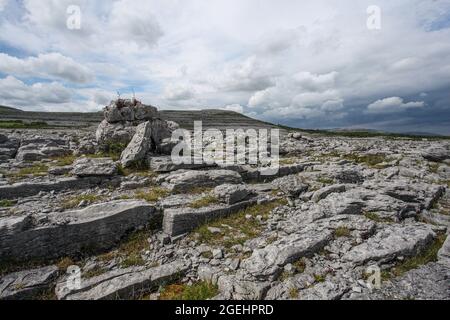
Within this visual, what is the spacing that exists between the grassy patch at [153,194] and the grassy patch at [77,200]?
2.09 m

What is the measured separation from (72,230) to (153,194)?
4846mm

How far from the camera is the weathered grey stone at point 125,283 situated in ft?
26.6

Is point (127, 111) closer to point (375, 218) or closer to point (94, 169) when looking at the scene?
point (94, 169)

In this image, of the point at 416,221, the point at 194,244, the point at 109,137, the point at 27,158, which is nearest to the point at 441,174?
the point at 416,221

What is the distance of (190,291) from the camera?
8.23 meters

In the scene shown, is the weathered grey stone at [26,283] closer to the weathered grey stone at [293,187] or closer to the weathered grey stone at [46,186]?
the weathered grey stone at [46,186]

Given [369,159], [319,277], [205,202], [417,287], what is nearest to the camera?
[417,287]

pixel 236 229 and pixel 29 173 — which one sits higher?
pixel 29 173

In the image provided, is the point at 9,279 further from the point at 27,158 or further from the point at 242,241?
the point at 27,158

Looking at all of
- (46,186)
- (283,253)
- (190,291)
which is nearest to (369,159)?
(283,253)
